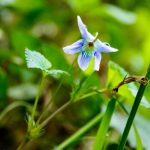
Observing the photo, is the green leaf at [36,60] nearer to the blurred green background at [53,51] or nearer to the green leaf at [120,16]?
the blurred green background at [53,51]

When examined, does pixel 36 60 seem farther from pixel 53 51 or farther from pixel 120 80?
pixel 53 51

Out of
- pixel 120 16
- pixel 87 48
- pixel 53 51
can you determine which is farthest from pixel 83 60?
pixel 120 16

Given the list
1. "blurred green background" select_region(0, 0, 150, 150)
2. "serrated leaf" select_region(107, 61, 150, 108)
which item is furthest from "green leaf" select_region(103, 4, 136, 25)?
"serrated leaf" select_region(107, 61, 150, 108)

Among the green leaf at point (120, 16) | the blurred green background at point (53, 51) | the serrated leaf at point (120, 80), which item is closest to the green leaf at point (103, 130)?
the serrated leaf at point (120, 80)

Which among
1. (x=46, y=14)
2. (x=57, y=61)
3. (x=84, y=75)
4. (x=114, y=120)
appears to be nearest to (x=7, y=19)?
(x=46, y=14)

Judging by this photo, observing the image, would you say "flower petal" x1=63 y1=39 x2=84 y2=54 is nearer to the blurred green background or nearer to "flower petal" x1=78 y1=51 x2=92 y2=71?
"flower petal" x1=78 y1=51 x2=92 y2=71
